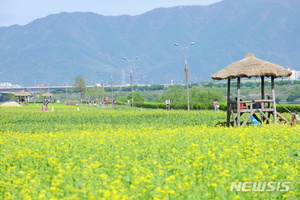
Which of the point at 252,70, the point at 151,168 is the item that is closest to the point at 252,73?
the point at 252,70

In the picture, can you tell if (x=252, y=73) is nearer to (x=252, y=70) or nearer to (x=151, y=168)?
(x=252, y=70)

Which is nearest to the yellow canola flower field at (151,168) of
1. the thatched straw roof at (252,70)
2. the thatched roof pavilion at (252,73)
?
the thatched roof pavilion at (252,73)

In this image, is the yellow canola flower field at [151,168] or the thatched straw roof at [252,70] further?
the thatched straw roof at [252,70]

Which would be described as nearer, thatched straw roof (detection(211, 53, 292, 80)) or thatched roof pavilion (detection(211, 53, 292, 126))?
thatched roof pavilion (detection(211, 53, 292, 126))

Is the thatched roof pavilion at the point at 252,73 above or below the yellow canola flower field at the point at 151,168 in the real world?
above

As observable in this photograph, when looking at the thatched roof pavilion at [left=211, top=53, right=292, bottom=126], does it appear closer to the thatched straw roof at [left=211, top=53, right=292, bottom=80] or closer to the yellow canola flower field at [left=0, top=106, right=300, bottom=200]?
the thatched straw roof at [left=211, top=53, right=292, bottom=80]

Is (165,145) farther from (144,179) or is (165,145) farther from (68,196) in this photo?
(68,196)

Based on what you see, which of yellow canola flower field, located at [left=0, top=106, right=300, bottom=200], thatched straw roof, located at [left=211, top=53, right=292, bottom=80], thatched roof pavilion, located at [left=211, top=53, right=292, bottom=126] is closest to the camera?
yellow canola flower field, located at [left=0, top=106, right=300, bottom=200]

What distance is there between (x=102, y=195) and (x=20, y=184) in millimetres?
2412

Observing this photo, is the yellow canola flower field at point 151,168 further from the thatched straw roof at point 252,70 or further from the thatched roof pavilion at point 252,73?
the thatched straw roof at point 252,70

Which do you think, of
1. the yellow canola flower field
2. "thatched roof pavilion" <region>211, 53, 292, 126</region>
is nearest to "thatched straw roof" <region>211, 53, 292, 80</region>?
"thatched roof pavilion" <region>211, 53, 292, 126</region>

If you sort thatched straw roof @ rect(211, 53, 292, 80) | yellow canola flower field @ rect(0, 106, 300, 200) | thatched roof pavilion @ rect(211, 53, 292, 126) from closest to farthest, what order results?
yellow canola flower field @ rect(0, 106, 300, 200) < thatched roof pavilion @ rect(211, 53, 292, 126) < thatched straw roof @ rect(211, 53, 292, 80)

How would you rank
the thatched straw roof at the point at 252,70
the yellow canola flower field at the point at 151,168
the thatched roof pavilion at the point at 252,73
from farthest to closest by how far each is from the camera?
the thatched straw roof at the point at 252,70
the thatched roof pavilion at the point at 252,73
the yellow canola flower field at the point at 151,168

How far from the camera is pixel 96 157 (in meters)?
12.9
